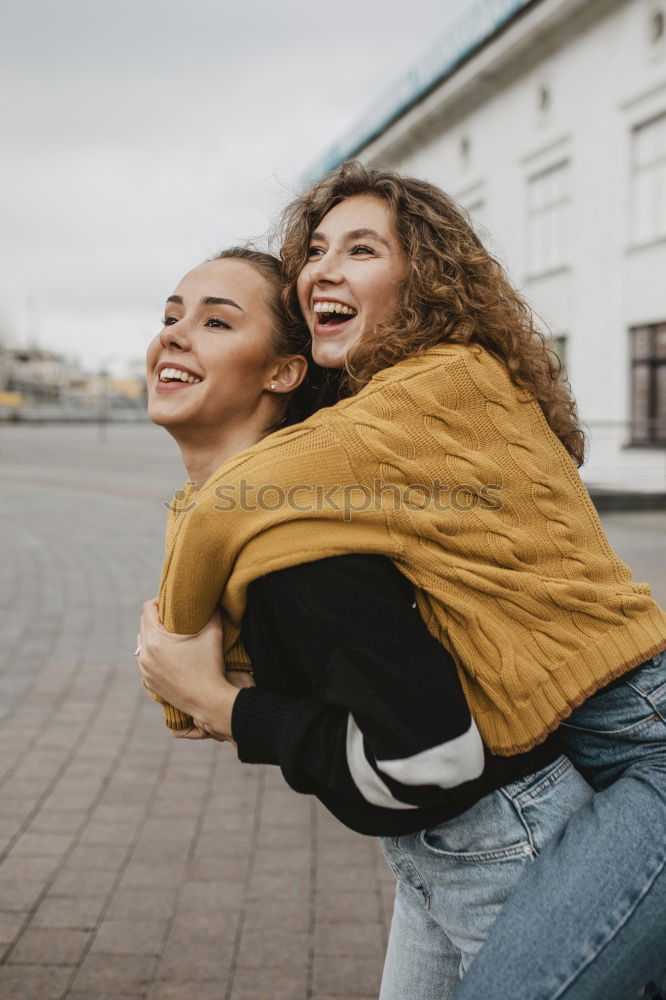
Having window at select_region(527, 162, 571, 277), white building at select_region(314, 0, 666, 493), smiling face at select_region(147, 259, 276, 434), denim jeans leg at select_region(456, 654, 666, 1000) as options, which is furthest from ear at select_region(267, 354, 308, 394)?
window at select_region(527, 162, 571, 277)

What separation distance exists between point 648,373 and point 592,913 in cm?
1846

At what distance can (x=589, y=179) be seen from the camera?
1919cm

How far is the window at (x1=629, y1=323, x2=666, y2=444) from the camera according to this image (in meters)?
18.3

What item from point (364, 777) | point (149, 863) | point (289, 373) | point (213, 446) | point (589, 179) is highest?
point (589, 179)

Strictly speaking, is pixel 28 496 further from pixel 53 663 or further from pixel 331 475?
pixel 331 475

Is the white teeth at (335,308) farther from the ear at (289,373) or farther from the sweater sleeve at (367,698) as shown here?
the sweater sleeve at (367,698)

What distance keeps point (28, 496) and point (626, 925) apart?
15528 mm

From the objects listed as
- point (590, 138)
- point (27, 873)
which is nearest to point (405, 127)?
point (590, 138)

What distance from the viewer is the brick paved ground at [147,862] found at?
289 cm

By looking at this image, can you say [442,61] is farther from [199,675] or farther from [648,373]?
[199,675]

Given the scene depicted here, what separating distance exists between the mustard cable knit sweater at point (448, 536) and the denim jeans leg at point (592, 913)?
15cm

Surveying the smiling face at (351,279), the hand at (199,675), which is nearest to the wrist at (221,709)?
the hand at (199,675)

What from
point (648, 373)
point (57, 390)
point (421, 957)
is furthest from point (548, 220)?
point (57, 390)

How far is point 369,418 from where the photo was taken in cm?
136
